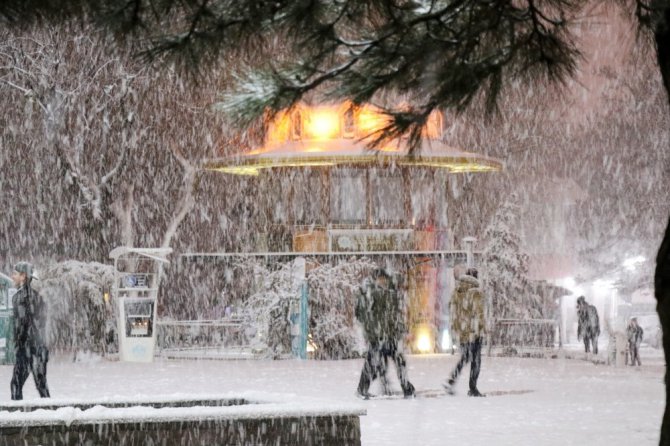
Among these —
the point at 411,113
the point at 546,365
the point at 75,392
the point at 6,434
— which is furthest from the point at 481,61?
the point at 546,365

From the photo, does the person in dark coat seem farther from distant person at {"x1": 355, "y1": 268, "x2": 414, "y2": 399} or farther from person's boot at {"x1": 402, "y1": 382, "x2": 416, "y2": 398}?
person's boot at {"x1": 402, "y1": 382, "x2": 416, "y2": 398}

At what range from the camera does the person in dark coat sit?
13.9 meters

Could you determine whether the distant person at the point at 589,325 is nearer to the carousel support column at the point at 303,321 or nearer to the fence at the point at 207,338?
the carousel support column at the point at 303,321

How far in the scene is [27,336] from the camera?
14.0 meters

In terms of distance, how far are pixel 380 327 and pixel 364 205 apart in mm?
18008

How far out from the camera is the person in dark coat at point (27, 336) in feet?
45.6

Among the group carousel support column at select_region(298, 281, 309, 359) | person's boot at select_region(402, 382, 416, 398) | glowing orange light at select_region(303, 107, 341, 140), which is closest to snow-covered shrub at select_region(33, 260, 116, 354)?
carousel support column at select_region(298, 281, 309, 359)

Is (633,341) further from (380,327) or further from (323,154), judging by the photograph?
(380,327)

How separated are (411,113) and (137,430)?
3.02 metres

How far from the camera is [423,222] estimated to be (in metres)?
34.2

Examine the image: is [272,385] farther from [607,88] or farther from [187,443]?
[607,88]

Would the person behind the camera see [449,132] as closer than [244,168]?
No

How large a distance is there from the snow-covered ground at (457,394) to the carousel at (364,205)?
11.5 ft

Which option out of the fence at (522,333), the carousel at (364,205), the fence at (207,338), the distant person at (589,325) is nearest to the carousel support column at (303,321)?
the fence at (207,338)
